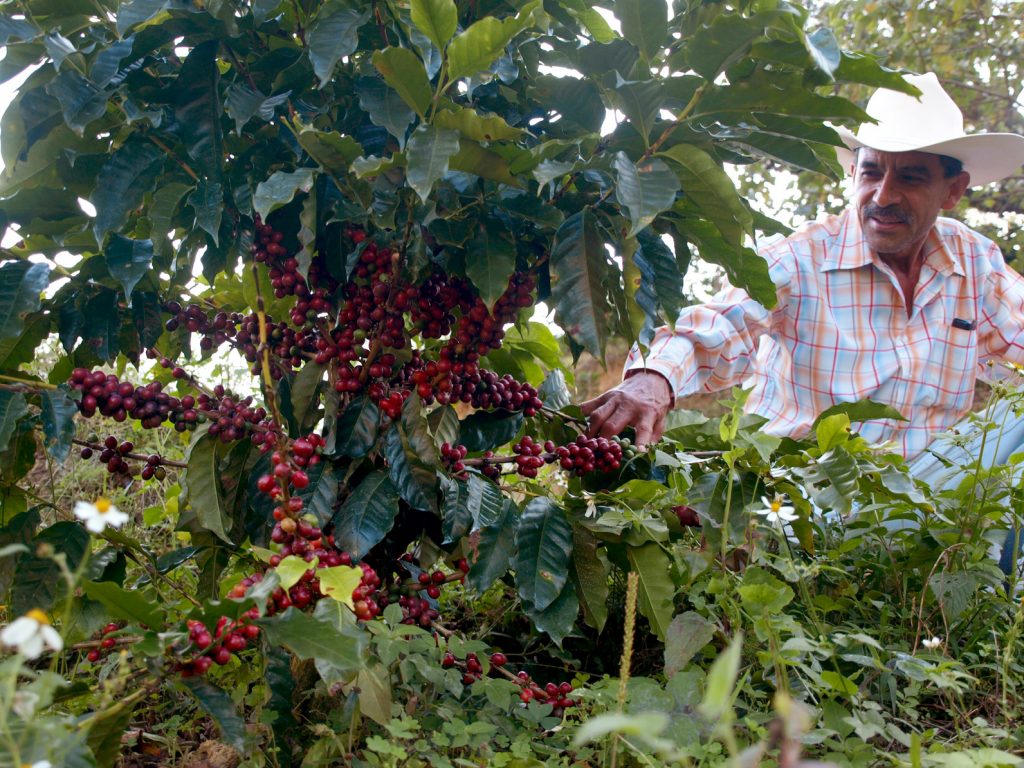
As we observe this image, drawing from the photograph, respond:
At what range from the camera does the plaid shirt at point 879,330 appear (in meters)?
3.40

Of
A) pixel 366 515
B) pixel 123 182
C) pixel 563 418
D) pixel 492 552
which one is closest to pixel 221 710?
pixel 366 515

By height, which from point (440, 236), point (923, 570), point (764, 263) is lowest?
point (923, 570)

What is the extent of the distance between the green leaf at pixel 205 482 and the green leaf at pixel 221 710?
36cm

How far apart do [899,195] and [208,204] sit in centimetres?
270

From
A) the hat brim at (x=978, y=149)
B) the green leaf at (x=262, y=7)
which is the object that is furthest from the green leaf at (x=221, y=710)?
the hat brim at (x=978, y=149)

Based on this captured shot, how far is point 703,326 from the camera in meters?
3.05

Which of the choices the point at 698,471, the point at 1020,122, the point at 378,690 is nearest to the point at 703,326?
the point at 698,471

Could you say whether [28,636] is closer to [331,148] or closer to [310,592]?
[310,592]

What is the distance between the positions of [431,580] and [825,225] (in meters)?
2.64

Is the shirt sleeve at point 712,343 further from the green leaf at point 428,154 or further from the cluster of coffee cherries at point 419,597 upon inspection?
the green leaf at point 428,154

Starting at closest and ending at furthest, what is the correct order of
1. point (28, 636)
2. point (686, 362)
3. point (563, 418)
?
point (28, 636) < point (563, 418) < point (686, 362)

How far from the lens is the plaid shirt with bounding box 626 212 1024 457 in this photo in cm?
340

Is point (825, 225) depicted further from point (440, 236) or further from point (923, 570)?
point (440, 236)

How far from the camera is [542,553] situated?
62.6 inches
